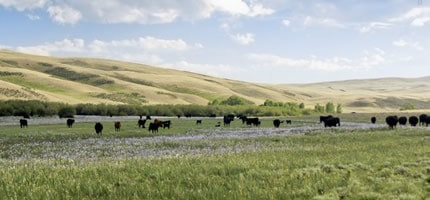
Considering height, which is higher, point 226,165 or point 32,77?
point 32,77

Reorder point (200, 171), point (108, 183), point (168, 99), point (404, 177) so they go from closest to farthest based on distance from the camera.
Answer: point (108, 183) < point (404, 177) < point (200, 171) < point (168, 99)

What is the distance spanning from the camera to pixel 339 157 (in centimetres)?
2009

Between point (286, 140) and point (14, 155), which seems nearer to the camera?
point (14, 155)

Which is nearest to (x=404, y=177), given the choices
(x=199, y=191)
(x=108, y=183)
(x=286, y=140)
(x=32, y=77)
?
(x=199, y=191)

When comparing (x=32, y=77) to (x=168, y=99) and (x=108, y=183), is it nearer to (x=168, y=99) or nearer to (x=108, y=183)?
(x=168, y=99)

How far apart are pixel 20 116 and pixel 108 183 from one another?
78.7 meters

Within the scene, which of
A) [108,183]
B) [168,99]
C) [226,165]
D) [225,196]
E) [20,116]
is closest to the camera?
[225,196]

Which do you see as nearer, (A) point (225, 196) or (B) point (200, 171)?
(A) point (225, 196)

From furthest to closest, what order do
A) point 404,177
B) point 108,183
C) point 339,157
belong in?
point 339,157 < point 404,177 < point 108,183

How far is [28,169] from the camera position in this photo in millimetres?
17188

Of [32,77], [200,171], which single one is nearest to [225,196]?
[200,171]

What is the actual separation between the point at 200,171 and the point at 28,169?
6.12 metres

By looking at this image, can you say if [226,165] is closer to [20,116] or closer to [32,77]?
[20,116]

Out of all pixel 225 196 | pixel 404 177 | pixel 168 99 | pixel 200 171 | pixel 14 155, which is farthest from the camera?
pixel 168 99
